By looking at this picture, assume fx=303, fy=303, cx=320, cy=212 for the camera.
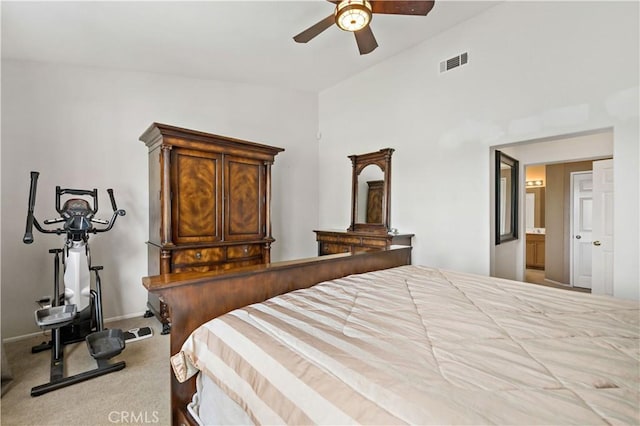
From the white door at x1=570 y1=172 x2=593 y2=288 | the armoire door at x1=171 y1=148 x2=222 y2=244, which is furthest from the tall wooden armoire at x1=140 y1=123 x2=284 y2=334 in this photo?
Answer: the white door at x1=570 y1=172 x2=593 y2=288

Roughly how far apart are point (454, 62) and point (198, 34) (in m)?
2.82

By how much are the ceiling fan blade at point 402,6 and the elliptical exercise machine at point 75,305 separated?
292 centimetres

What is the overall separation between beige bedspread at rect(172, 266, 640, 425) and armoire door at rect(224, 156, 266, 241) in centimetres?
228

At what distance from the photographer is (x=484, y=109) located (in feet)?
10.5

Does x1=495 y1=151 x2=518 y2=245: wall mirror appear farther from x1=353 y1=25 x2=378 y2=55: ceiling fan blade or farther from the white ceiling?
x1=353 y1=25 x2=378 y2=55: ceiling fan blade

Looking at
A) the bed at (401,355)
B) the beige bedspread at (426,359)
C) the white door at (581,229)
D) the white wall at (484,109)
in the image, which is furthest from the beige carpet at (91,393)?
the white door at (581,229)

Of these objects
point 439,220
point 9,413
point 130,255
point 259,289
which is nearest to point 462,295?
point 259,289

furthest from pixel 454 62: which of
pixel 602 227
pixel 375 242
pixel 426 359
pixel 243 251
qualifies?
pixel 426 359

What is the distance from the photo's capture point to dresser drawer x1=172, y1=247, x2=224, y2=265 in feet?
10.6

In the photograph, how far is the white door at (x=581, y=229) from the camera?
518 cm

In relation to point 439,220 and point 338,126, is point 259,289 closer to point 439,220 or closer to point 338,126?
point 439,220

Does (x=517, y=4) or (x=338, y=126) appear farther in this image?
(x=338, y=126)

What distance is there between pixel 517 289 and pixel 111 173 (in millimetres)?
4138

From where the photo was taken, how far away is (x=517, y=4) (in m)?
2.94
